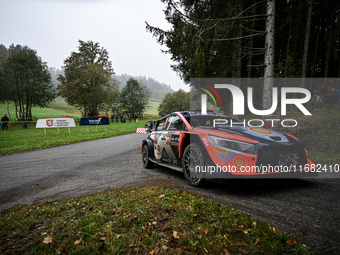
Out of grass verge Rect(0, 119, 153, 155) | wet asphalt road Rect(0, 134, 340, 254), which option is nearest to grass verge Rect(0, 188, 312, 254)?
wet asphalt road Rect(0, 134, 340, 254)

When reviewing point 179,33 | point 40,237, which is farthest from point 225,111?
point 40,237

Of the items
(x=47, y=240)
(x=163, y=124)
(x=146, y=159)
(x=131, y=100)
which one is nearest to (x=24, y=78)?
(x=131, y=100)

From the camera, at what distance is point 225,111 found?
704 inches

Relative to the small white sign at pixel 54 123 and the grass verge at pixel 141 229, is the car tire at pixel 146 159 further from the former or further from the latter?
the small white sign at pixel 54 123

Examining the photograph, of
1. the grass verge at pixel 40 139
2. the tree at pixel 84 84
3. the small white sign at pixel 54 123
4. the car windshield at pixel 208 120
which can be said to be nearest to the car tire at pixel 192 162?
the car windshield at pixel 208 120

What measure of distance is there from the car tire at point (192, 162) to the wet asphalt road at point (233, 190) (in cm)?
18

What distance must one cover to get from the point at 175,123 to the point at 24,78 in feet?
138

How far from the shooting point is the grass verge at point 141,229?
83.0 inches

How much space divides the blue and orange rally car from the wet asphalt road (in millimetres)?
255

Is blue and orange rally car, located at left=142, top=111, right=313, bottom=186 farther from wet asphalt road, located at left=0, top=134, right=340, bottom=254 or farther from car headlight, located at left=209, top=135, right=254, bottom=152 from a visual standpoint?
wet asphalt road, located at left=0, top=134, right=340, bottom=254

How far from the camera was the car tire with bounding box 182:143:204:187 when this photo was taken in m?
4.00

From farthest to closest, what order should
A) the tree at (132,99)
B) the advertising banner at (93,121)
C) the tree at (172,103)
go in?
the tree at (172,103)
the tree at (132,99)
the advertising banner at (93,121)

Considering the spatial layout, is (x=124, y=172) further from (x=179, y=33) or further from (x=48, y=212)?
(x=179, y=33)

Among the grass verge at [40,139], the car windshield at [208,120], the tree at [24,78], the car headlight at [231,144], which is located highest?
the tree at [24,78]
